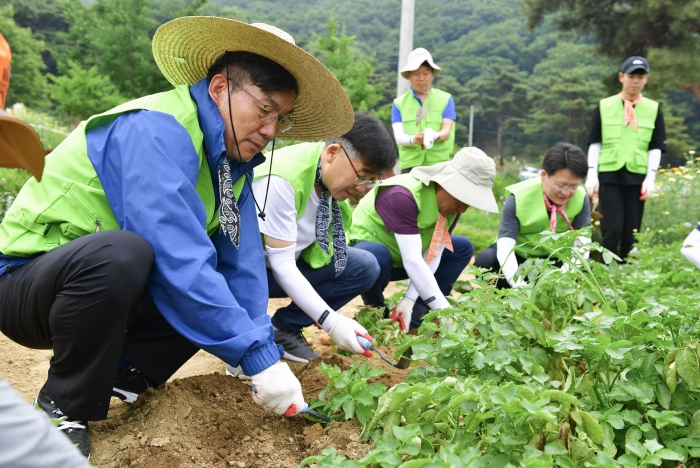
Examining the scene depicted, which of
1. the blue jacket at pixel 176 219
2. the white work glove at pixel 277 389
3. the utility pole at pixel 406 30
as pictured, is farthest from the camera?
the utility pole at pixel 406 30

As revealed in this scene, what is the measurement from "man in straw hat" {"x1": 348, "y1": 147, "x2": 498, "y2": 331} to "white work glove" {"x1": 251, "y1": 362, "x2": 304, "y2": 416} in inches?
48.2

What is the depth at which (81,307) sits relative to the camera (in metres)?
1.75

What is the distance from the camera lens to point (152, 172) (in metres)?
1.72

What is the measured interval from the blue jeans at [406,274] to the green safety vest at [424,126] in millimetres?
1723

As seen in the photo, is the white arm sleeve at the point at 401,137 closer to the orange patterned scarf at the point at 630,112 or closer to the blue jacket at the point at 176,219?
the orange patterned scarf at the point at 630,112

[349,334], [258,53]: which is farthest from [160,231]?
[349,334]

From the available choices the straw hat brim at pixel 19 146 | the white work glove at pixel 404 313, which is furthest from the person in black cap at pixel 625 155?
the straw hat brim at pixel 19 146

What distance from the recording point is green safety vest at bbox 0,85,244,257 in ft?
6.11

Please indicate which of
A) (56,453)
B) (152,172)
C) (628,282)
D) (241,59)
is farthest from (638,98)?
(56,453)

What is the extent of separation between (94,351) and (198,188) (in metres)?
0.54

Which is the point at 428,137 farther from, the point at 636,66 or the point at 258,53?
the point at 258,53

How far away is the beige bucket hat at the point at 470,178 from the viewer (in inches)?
122

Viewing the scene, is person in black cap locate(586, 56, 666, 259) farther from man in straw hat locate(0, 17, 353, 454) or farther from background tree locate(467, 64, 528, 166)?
background tree locate(467, 64, 528, 166)

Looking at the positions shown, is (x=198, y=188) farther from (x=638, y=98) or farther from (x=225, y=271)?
(x=638, y=98)
